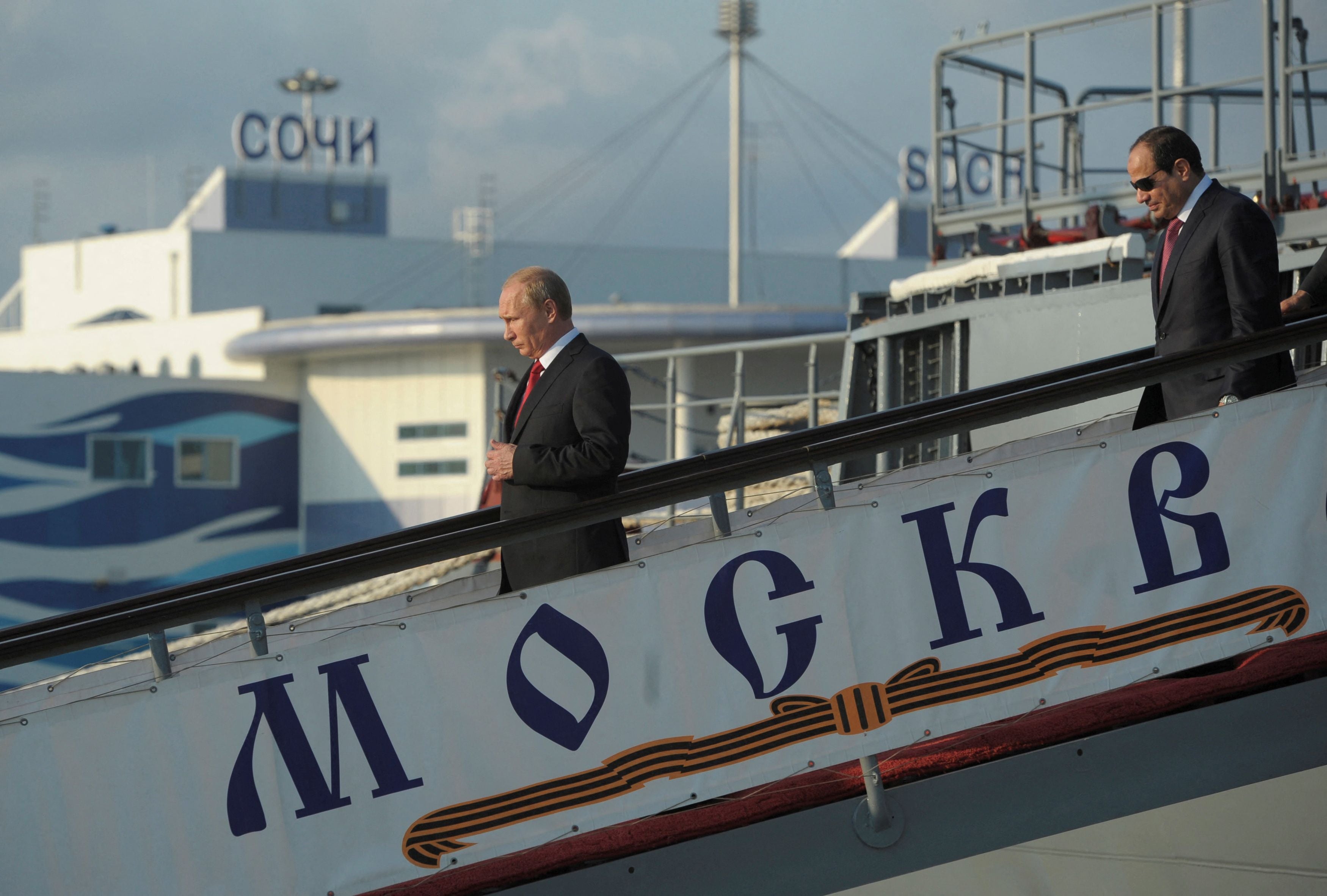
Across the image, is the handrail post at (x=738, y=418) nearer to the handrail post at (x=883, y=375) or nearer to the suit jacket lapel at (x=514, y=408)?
the handrail post at (x=883, y=375)

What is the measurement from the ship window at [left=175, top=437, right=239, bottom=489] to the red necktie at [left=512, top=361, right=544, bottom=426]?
25755 millimetres

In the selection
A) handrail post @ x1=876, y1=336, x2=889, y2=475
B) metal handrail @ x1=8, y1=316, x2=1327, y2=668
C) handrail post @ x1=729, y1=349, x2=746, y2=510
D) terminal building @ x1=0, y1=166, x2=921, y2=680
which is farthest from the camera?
terminal building @ x1=0, y1=166, x2=921, y2=680

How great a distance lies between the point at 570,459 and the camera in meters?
3.78

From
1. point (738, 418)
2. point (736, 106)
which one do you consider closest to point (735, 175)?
point (736, 106)

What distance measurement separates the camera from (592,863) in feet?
12.2

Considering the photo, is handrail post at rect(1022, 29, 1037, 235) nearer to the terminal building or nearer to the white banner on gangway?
the white banner on gangway

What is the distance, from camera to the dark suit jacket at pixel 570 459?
3.80 m

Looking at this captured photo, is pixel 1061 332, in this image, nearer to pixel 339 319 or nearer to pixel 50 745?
pixel 50 745

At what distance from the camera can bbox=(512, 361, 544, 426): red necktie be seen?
4016 mm

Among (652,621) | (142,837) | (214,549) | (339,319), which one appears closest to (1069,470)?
(652,621)

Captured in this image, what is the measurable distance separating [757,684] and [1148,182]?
1852 mm

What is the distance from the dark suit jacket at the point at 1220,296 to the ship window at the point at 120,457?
1032 inches

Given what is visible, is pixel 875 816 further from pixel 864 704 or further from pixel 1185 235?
pixel 1185 235

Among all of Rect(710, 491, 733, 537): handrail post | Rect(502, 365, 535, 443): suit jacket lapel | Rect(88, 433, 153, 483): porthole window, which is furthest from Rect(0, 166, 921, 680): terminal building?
Rect(710, 491, 733, 537): handrail post
